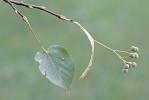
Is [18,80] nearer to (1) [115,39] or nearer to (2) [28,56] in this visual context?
(2) [28,56]

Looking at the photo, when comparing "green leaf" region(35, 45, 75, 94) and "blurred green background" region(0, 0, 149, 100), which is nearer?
"green leaf" region(35, 45, 75, 94)

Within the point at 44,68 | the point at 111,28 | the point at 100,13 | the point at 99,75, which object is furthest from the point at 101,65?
the point at 44,68

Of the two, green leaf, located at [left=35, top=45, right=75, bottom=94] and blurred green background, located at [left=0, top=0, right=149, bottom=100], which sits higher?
green leaf, located at [left=35, top=45, right=75, bottom=94]

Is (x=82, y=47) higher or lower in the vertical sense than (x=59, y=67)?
lower

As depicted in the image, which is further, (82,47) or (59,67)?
(82,47)
